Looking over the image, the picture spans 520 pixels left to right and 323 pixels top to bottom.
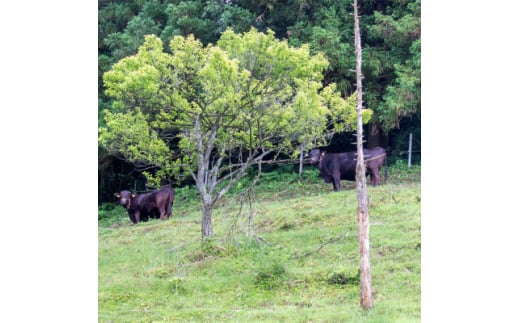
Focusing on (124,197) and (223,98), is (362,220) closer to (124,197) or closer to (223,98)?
(223,98)

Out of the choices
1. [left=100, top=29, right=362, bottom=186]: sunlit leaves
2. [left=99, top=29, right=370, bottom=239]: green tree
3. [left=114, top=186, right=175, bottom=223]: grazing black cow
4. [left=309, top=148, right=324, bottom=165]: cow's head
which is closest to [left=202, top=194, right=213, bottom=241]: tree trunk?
[left=99, top=29, right=370, bottom=239]: green tree

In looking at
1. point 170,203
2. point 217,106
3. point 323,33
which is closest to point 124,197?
point 170,203

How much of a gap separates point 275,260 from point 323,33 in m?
2.17

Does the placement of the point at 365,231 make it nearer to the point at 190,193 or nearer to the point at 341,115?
the point at 341,115

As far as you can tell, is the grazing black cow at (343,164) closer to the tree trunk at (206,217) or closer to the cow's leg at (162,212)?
the tree trunk at (206,217)

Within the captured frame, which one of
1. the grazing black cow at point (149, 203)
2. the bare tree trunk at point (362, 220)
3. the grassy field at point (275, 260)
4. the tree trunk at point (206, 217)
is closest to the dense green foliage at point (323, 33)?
the grazing black cow at point (149, 203)

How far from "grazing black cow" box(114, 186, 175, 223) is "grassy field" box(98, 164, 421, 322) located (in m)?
0.20

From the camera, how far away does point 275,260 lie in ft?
23.6

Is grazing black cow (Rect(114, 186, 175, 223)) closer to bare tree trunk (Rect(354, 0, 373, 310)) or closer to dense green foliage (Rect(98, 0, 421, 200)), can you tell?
dense green foliage (Rect(98, 0, 421, 200))

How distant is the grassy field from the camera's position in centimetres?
661

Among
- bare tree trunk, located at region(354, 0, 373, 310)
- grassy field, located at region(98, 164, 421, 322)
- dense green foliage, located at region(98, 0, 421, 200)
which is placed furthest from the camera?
dense green foliage, located at region(98, 0, 421, 200)

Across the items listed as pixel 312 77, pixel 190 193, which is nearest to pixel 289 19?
pixel 312 77

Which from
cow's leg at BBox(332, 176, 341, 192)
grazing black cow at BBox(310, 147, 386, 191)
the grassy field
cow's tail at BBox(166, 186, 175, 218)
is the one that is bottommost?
the grassy field

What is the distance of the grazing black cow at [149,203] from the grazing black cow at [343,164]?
165 centimetres
